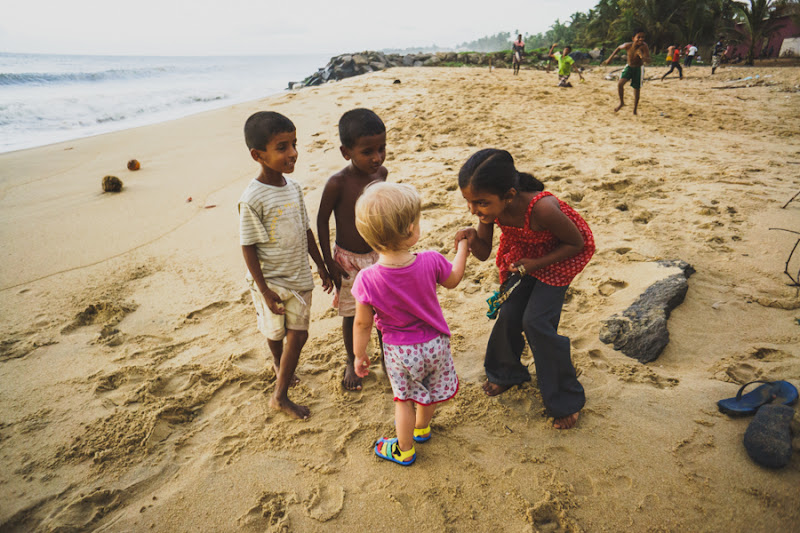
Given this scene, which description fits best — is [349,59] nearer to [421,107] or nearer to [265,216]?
[421,107]

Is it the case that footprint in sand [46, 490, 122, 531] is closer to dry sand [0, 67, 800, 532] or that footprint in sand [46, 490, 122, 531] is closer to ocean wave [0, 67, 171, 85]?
dry sand [0, 67, 800, 532]

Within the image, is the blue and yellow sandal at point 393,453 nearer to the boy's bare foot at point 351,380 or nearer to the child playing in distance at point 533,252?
the boy's bare foot at point 351,380

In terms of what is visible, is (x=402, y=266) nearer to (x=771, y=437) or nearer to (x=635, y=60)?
(x=771, y=437)

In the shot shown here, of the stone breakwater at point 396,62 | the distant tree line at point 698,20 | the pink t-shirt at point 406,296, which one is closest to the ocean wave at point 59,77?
the stone breakwater at point 396,62

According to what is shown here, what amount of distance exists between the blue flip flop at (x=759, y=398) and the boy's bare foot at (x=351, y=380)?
1898 mm

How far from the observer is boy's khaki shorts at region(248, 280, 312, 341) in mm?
2180

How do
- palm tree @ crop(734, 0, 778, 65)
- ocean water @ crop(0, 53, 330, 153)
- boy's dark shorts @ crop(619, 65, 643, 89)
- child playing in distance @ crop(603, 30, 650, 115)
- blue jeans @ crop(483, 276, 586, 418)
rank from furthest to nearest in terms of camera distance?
palm tree @ crop(734, 0, 778, 65) < ocean water @ crop(0, 53, 330, 153) < boy's dark shorts @ crop(619, 65, 643, 89) < child playing in distance @ crop(603, 30, 650, 115) < blue jeans @ crop(483, 276, 586, 418)

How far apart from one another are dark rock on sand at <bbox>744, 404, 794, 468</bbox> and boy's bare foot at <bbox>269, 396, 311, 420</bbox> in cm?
209

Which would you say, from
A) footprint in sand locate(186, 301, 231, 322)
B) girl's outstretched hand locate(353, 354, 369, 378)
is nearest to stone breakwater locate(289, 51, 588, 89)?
footprint in sand locate(186, 301, 231, 322)

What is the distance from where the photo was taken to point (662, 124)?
707 cm

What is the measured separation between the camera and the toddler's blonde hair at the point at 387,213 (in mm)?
1518

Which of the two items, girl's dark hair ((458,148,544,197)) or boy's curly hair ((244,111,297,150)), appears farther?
boy's curly hair ((244,111,297,150))

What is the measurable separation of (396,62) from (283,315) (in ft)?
82.4

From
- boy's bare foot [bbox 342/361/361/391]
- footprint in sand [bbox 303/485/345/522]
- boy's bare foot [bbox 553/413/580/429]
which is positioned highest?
boy's bare foot [bbox 342/361/361/391]
